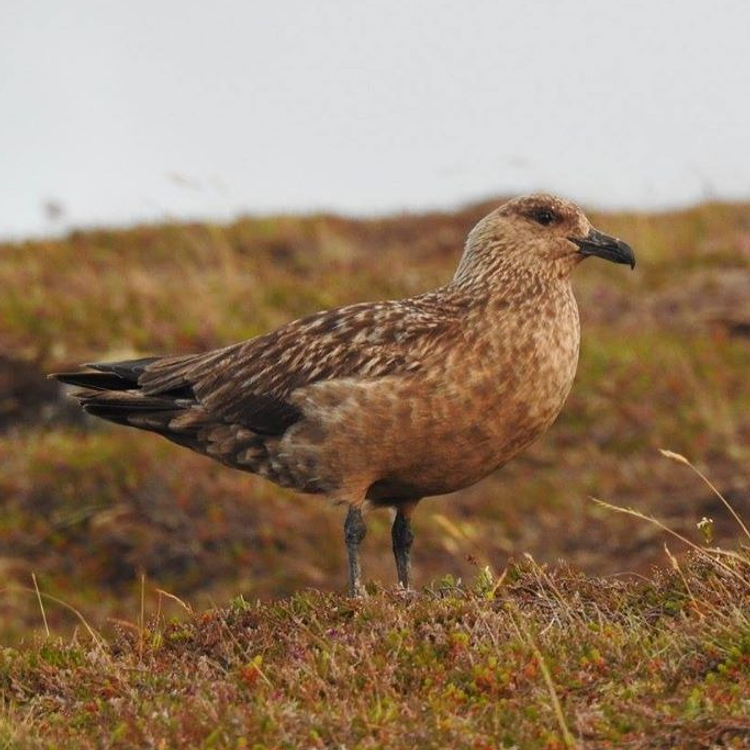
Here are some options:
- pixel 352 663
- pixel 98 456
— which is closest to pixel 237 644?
pixel 352 663

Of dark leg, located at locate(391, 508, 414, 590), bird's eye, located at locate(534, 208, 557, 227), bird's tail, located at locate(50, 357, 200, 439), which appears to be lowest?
dark leg, located at locate(391, 508, 414, 590)

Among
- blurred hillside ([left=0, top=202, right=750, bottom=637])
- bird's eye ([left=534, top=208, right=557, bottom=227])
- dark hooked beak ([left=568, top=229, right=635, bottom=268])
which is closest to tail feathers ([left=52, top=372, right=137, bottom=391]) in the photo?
bird's eye ([left=534, top=208, right=557, bottom=227])

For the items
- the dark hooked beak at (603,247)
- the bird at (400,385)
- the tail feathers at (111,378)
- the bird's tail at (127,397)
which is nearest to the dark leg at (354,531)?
the bird at (400,385)

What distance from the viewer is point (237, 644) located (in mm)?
5902

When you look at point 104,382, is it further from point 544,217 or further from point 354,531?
point 544,217

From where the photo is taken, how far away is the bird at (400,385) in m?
6.85

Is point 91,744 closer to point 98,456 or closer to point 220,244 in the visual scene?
point 98,456

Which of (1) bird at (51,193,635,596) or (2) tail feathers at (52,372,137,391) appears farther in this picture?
(2) tail feathers at (52,372,137,391)

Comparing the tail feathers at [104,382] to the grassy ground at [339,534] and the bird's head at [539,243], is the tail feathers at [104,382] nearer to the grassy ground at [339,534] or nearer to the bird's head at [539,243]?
the grassy ground at [339,534]

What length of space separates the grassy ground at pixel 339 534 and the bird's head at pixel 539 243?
1.36 m

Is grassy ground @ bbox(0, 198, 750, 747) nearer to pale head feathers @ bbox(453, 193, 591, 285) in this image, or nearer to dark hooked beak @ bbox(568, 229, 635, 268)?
pale head feathers @ bbox(453, 193, 591, 285)

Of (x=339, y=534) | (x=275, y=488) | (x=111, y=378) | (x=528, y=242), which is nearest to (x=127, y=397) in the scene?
(x=111, y=378)

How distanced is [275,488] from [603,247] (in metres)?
5.43

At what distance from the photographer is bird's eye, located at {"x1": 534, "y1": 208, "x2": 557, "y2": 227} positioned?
25.3 feet
